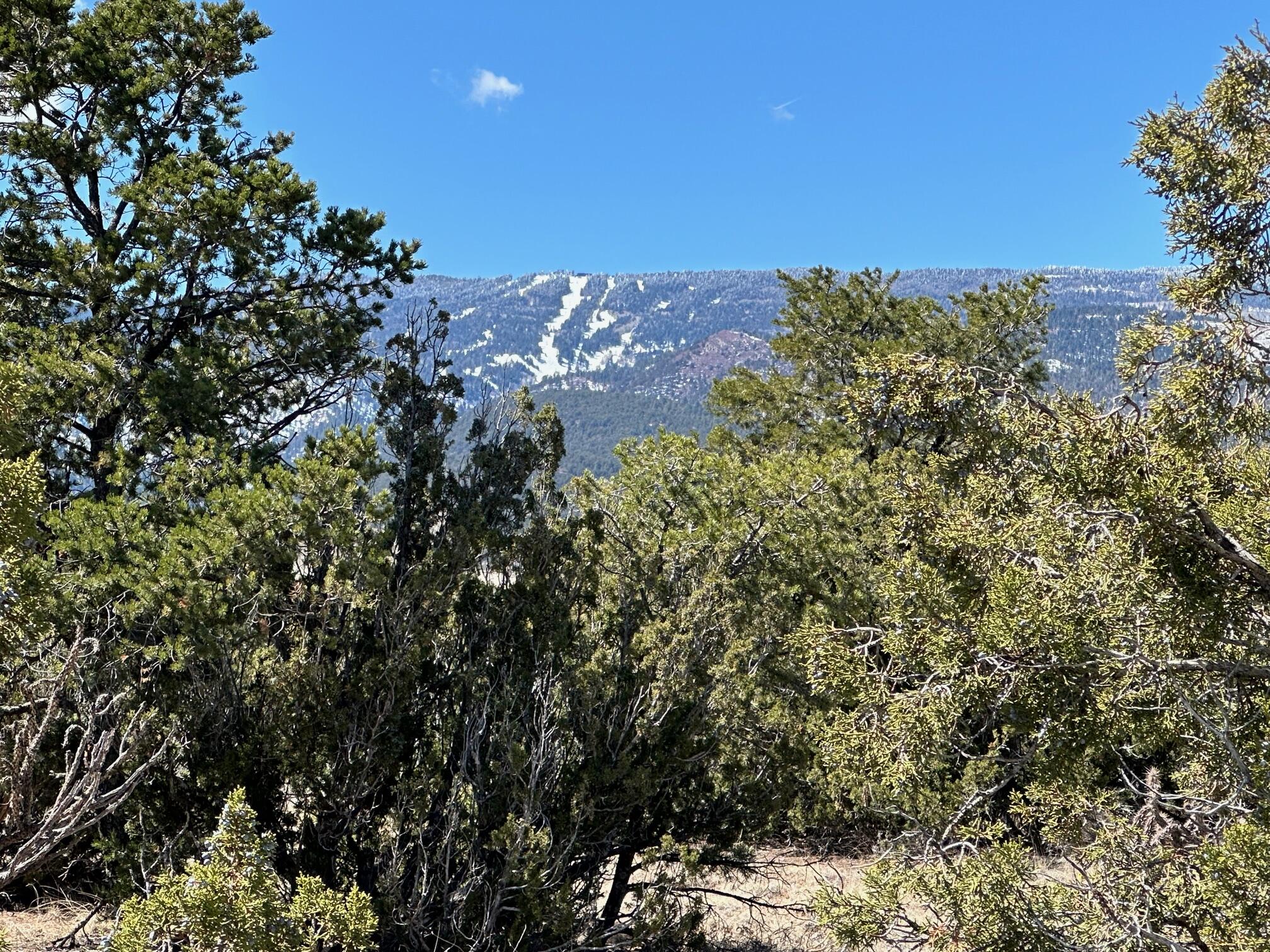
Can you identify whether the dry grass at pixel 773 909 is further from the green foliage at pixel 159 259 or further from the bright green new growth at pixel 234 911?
the green foliage at pixel 159 259

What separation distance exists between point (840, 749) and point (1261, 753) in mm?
2435

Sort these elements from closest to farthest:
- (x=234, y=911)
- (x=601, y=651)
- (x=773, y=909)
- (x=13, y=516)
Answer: (x=234, y=911) < (x=13, y=516) < (x=601, y=651) < (x=773, y=909)

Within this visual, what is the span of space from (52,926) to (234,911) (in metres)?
7.38

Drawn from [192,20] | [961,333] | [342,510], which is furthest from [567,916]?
[961,333]

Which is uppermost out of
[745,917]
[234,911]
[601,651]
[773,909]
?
[234,911]

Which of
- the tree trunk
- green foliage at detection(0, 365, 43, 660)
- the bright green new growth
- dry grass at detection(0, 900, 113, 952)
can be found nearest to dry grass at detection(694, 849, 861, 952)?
the tree trunk

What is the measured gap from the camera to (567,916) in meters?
6.98

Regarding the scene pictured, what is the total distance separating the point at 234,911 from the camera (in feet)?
11.1

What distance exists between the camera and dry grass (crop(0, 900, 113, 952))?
7.87m

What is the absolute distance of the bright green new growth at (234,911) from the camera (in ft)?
10.9

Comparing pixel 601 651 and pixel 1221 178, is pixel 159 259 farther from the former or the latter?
pixel 1221 178

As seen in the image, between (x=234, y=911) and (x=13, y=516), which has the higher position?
(x=13, y=516)

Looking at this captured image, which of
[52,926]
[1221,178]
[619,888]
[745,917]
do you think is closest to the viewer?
[1221,178]

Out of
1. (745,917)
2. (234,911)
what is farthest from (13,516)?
(745,917)
